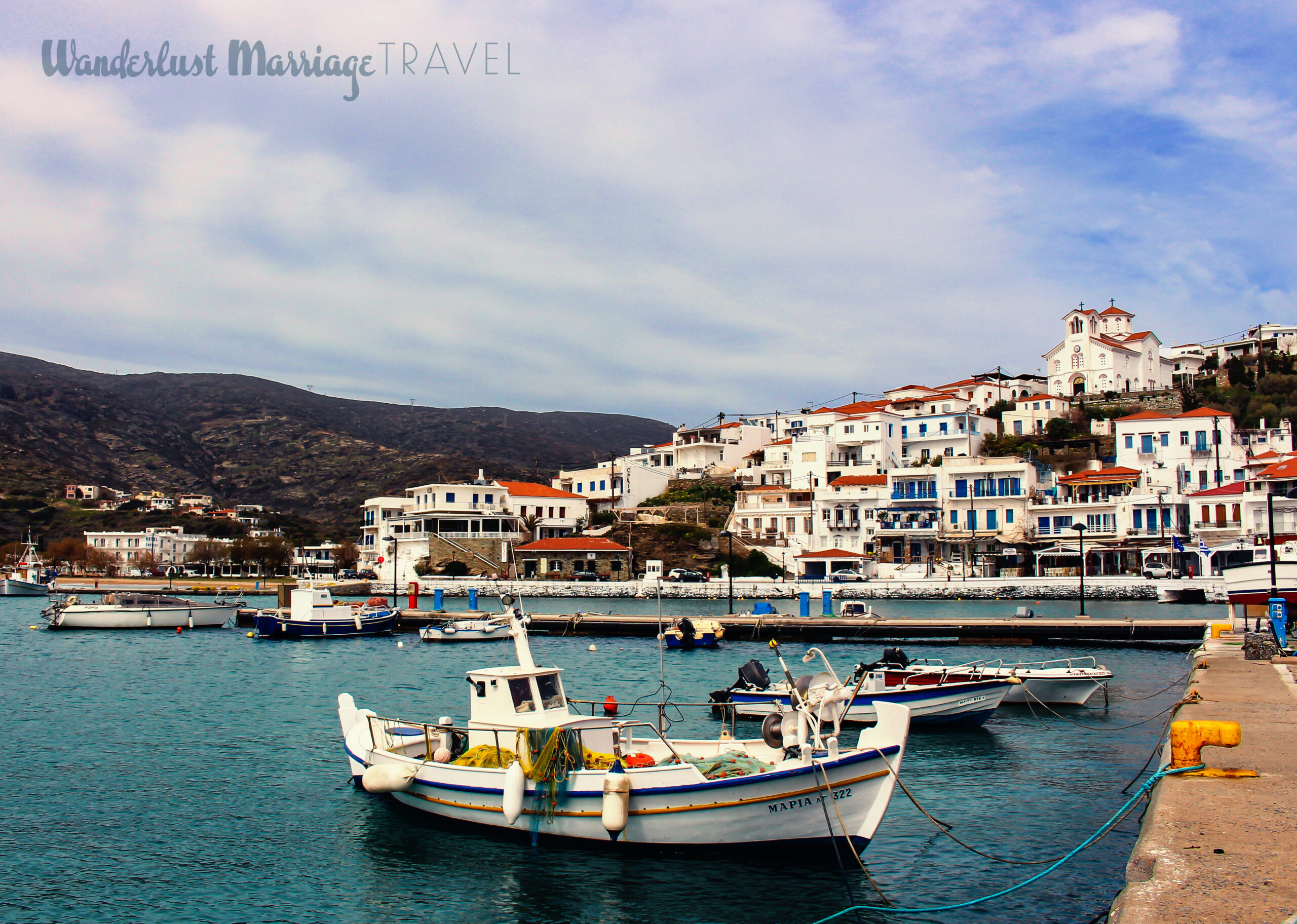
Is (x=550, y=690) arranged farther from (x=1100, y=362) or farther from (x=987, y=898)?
(x=1100, y=362)

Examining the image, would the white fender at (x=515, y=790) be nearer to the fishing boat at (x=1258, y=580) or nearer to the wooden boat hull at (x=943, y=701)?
the wooden boat hull at (x=943, y=701)

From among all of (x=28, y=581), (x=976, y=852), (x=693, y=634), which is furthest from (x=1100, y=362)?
(x=28, y=581)

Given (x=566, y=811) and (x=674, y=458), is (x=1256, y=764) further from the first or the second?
(x=674, y=458)

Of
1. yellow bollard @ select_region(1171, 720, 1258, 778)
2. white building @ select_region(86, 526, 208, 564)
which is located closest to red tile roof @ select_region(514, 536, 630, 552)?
white building @ select_region(86, 526, 208, 564)

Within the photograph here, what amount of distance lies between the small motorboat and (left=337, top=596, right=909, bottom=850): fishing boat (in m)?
28.0

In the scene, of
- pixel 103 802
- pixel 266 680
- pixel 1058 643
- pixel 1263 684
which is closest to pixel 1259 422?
pixel 1058 643

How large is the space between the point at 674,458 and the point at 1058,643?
7623cm

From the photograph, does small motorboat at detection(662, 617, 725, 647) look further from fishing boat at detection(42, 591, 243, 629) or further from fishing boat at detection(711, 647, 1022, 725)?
fishing boat at detection(42, 591, 243, 629)

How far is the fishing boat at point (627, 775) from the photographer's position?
45.7 feet

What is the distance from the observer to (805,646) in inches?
→ 1827

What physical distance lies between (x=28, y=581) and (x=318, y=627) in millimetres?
67974

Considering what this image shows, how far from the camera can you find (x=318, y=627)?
2120 inches

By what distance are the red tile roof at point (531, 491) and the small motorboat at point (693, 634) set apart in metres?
60.0

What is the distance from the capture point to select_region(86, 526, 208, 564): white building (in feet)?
475
